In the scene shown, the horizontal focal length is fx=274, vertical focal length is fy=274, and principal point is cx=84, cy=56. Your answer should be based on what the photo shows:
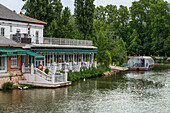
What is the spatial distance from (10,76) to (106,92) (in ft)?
37.4

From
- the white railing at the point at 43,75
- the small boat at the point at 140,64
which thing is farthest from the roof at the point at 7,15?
the small boat at the point at 140,64

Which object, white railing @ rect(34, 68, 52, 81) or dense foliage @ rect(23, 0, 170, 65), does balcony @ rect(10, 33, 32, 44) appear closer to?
white railing @ rect(34, 68, 52, 81)

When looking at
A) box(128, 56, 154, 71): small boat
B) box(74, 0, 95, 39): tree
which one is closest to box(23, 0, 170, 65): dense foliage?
box(74, 0, 95, 39): tree

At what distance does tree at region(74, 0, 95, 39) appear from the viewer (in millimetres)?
61188

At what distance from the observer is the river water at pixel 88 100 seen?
2236 cm

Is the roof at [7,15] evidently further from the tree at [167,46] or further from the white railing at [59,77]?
the tree at [167,46]

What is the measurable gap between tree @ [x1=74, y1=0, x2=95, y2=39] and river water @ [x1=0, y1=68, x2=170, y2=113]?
1206 inches

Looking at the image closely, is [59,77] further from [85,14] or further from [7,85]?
[85,14]

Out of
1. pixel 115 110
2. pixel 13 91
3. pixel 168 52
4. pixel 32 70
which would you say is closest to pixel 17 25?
pixel 32 70

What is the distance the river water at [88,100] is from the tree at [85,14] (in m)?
30.6

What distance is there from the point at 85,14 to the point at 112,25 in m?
44.7

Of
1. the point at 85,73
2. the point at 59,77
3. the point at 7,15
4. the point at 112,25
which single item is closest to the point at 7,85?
the point at 59,77

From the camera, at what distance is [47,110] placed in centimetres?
2195

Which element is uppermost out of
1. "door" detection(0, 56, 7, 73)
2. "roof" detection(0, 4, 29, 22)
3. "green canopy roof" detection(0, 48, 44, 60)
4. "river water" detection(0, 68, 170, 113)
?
"roof" detection(0, 4, 29, 22)
